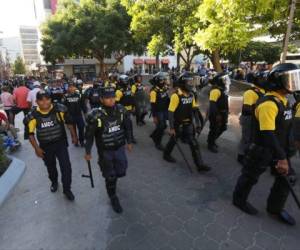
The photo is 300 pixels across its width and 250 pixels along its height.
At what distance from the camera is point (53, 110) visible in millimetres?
4129

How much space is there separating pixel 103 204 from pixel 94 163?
1.91 m

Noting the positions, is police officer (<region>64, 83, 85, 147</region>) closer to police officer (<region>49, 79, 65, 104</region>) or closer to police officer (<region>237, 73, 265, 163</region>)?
police officer (<region>49, 79, 65, 104</region>)

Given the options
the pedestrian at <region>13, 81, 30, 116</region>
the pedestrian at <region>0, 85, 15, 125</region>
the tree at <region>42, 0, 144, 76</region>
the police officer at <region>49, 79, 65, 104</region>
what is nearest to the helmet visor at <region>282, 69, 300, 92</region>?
the police officer at <region>49, 79, 65, 104</region>

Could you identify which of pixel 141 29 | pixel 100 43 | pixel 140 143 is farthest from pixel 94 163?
pixel 100 43

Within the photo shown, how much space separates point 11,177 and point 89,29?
22451 mm

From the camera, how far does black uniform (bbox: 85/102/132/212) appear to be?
3.64 m

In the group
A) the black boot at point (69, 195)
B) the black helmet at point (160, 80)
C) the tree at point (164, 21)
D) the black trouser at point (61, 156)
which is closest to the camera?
the black trouser at point (61, 156)

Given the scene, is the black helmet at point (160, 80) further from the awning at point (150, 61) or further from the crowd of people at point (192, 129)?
the awning at point (150, 61)

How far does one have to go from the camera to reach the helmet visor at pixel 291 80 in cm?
293

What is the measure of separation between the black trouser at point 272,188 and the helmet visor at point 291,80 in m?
1.01

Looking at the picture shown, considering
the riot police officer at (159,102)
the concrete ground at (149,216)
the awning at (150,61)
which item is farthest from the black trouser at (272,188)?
the awning at (150,61)

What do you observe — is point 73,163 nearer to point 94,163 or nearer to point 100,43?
point 94,163

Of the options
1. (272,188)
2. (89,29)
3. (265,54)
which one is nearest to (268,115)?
(272,188)

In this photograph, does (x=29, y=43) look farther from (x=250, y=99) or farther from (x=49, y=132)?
(x=250, y=99)
